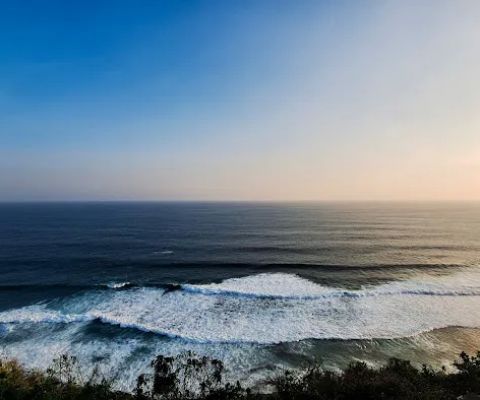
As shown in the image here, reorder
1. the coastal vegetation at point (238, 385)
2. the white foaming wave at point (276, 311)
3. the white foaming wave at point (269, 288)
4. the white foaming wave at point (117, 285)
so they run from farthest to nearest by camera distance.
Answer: the white foaming wave at point (117, 285), the white foaming wave at point (269, 288), the white foaming wave at point (276, 311), the coastal vegetation at point (238, 385)

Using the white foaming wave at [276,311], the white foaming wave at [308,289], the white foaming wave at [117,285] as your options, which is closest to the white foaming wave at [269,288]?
the white foaming wave at [308,289]

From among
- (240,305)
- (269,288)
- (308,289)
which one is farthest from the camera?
(269,288)

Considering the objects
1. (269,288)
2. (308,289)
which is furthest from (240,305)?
(308,289)


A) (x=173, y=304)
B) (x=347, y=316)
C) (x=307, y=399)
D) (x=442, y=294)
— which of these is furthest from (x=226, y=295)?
(x=442, y=294)

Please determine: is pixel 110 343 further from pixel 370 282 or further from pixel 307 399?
pixel 370 282

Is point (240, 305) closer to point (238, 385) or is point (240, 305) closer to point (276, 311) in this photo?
point (276, 311)

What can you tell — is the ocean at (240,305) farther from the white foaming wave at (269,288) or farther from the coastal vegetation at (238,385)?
the coastal vegetation at (238,385)
